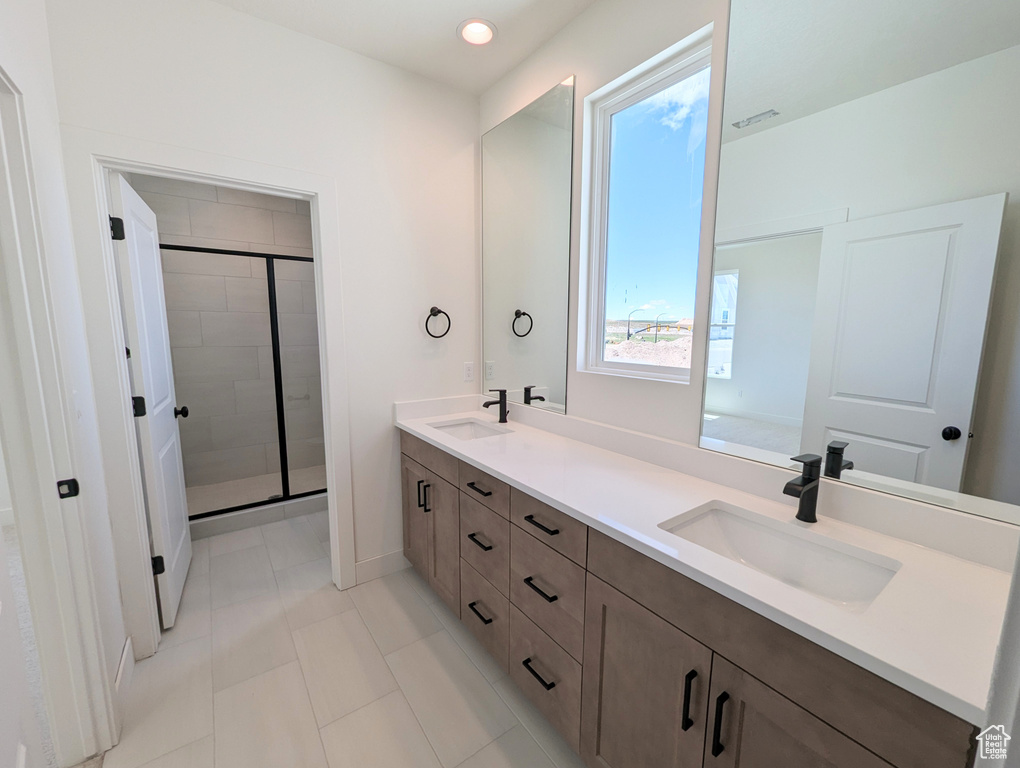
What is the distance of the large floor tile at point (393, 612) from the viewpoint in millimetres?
1899

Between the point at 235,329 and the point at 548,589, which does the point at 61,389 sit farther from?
the point at 235,329

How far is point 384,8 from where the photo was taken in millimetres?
1721

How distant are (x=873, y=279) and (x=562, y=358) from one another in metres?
1.18

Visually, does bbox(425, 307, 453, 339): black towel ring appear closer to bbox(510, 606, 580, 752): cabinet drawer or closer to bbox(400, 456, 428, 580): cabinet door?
bbox(400, 456, 428, 580): cabinet door

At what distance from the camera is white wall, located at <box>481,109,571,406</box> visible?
2049mm

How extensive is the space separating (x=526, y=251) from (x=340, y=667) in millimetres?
2084

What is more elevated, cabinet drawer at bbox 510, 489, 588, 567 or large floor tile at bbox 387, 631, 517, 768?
cabinet drawer at bbox 510, 489, 588, 567

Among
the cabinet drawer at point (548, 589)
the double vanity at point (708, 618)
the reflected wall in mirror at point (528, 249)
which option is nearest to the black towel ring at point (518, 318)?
the reflected wall in mirror at point (528, 249)

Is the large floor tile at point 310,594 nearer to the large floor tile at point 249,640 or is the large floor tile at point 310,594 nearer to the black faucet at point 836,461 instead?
the large floor tile at point 249,640

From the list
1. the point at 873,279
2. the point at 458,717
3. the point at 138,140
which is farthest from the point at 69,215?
the point at 873,279

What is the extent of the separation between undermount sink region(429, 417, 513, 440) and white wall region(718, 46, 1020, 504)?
1.62 meters

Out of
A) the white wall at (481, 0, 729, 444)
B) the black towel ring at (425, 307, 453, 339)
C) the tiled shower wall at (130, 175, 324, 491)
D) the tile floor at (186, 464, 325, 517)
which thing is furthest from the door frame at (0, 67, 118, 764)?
the tiled shower wall at (130, 175, 324, 491)

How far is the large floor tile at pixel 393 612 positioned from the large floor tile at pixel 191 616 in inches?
26.0

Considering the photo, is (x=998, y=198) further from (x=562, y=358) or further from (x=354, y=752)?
(x=354, y=752)
